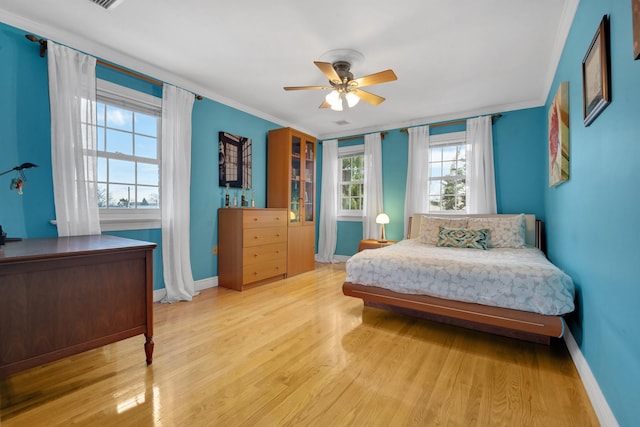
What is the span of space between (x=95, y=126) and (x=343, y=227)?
397 centimetres

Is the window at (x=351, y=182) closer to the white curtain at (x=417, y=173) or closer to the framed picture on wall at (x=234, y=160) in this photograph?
the white curtain at (x=417, y=173)

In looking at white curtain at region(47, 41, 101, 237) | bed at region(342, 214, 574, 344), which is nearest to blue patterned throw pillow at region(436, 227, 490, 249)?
bed at region(342, 214, 574, 344)

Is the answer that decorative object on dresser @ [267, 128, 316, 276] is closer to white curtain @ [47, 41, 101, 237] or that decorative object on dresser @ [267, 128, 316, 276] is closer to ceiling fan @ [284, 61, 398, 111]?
ceiling fan @ [284, 61, 398, 111]

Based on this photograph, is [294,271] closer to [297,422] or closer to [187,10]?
[297,422]

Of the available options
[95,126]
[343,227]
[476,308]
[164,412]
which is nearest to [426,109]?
[343,227]

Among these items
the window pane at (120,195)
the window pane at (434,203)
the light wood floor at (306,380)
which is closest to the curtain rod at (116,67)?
the window pane at (120,195)

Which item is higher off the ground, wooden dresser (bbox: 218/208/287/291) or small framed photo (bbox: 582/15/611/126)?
small framed photo (bbox: 582/15/611/126)

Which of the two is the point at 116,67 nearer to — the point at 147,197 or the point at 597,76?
the point at 147,197

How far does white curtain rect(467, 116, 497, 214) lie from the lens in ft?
13.1

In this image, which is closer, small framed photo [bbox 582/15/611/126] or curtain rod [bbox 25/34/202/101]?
small framed photo [bbox 582/15/611/126]

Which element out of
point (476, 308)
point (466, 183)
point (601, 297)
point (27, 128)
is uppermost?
point (27, 128)

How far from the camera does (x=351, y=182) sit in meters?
5.43

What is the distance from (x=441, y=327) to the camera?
8.28 ft

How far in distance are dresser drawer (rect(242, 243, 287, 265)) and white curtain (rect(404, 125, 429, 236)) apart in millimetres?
2010
